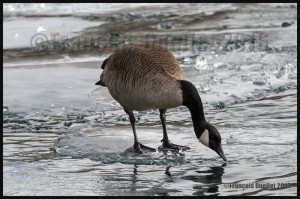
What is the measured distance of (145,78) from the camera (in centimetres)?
848

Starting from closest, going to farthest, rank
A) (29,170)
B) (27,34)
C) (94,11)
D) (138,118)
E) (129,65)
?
(29,170) → (129,65) → (138,118) → (27,34) → (94,11)

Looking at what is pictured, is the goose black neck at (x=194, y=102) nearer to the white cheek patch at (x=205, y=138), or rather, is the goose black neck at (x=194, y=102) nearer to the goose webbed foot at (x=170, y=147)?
the white cheek patch at (x=205, y=138)

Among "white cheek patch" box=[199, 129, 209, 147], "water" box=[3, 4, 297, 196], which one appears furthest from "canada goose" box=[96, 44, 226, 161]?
"water" box=[3, 4, 297, 196]

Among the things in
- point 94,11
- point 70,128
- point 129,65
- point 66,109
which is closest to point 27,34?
point 94,11

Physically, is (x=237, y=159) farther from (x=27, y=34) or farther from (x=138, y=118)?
(x=27, y=34)

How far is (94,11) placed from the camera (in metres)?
21.6

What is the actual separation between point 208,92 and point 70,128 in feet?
8.48

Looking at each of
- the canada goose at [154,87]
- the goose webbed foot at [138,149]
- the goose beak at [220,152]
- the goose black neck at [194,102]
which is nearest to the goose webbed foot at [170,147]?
the canada goose at [154,87]

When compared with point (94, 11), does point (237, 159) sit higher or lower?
lower

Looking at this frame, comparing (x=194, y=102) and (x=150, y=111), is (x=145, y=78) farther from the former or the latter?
(x=150, y=111)

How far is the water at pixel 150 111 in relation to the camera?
7.54m

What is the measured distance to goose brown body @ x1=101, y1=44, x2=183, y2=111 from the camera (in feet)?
27.3

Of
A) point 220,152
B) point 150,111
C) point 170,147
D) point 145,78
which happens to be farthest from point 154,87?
point 150,111

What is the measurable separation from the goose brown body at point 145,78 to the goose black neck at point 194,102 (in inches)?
2.1
